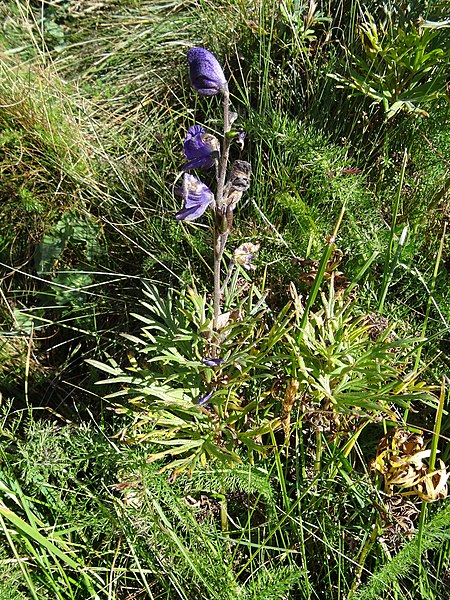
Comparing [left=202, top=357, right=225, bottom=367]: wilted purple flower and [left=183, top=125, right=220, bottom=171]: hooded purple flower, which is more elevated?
[left=183, top=125, right=220, bottom=171]: hooded purple flower

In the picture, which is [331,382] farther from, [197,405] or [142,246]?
[142,246]

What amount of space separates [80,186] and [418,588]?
1.87 meters

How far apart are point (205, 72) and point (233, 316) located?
2.27ft

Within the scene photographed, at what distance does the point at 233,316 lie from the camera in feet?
5.84

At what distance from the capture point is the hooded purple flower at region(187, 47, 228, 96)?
1408 mm

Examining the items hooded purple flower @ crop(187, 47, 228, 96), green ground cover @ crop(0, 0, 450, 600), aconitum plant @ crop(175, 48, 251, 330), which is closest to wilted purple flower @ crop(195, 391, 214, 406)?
green ground cover @ crop(0, 0, 450, 600)

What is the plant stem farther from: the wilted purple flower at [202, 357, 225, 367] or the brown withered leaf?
the brown withered leaf

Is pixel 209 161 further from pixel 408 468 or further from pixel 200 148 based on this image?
pixel 408 468

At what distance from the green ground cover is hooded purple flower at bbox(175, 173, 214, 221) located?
0.34m

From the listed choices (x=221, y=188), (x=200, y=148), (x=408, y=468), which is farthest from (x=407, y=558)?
(x=200, y=148)

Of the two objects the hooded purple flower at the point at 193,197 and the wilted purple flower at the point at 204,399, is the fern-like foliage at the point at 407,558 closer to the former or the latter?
the wilted purple flower at the point at 204,399

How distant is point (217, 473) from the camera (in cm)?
174

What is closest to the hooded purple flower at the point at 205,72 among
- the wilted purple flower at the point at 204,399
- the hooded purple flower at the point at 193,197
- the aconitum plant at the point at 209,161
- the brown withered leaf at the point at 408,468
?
the aconitum plant at the point at 209,161

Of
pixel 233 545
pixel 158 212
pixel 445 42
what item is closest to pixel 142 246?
pixel 158 212
